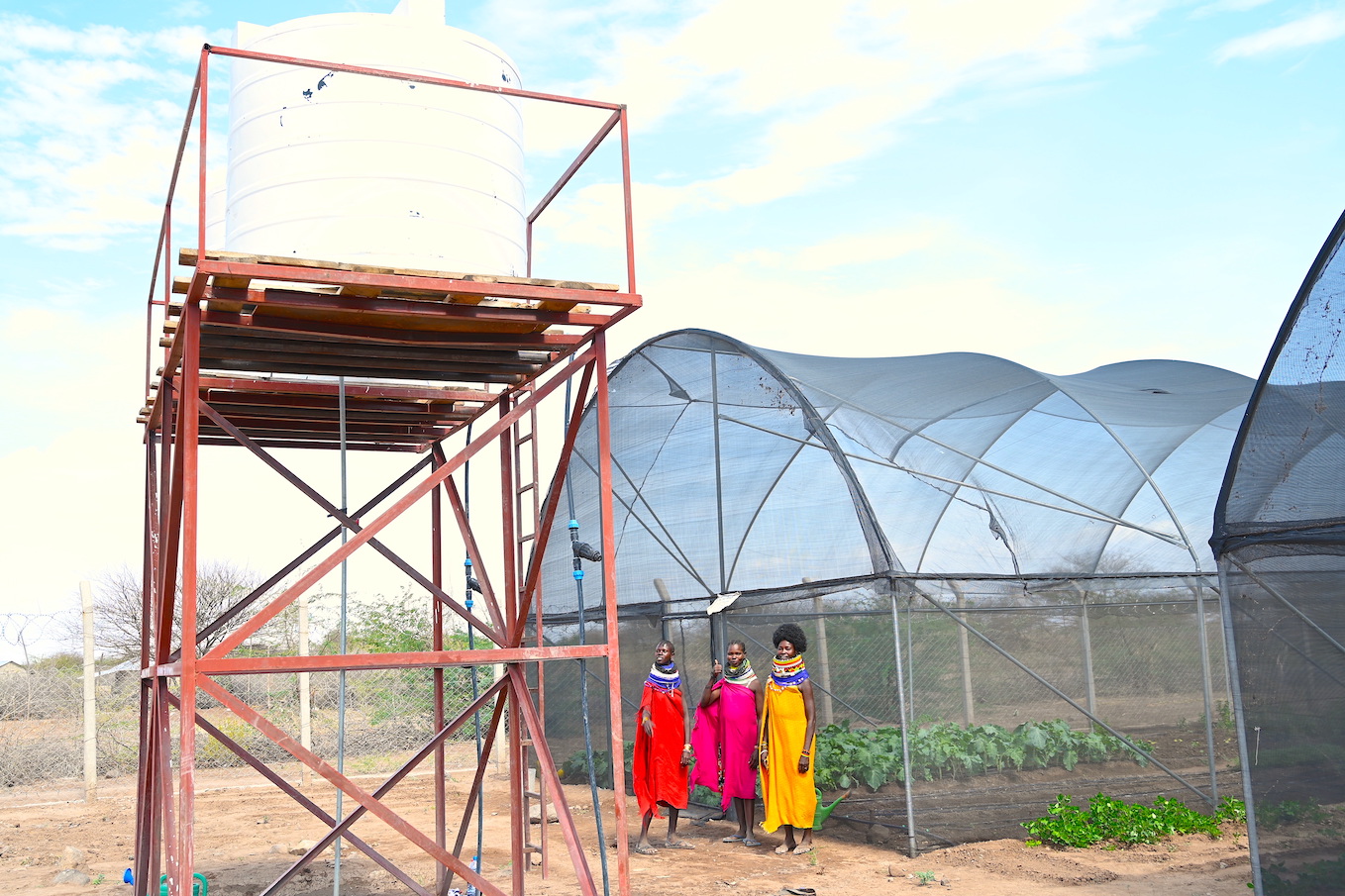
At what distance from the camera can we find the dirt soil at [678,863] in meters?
8.78

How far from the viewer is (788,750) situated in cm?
1007

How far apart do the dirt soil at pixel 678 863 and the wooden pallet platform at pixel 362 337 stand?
12.9 feet

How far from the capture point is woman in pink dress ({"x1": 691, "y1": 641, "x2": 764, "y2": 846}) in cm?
1079

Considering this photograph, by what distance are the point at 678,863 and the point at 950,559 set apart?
353 centimetres

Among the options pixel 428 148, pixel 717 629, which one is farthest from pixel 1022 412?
pixel 428 148

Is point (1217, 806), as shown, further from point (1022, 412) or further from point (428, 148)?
point (428, 148)

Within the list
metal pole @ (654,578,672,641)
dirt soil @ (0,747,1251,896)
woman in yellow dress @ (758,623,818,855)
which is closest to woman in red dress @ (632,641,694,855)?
dirt soil @ (0,747,1251,896)

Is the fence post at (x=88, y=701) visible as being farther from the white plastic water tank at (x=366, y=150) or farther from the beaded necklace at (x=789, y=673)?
the white plastic water tank at (x=366, y=150)

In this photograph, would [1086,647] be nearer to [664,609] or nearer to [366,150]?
[664,609]

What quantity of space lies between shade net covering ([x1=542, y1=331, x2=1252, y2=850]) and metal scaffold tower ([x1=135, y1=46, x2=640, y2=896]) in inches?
122

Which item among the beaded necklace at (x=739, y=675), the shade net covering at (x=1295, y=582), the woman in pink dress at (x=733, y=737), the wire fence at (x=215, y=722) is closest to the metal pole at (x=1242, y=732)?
the shade net covering at (x=1295, y=582)

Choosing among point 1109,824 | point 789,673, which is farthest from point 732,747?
point 1109,824

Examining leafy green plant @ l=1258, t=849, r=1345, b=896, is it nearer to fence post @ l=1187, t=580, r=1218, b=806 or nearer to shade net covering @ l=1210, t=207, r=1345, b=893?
shade net covering @ l=1210, t=207, r=1345, b=893

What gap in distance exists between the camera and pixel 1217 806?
10.8m
